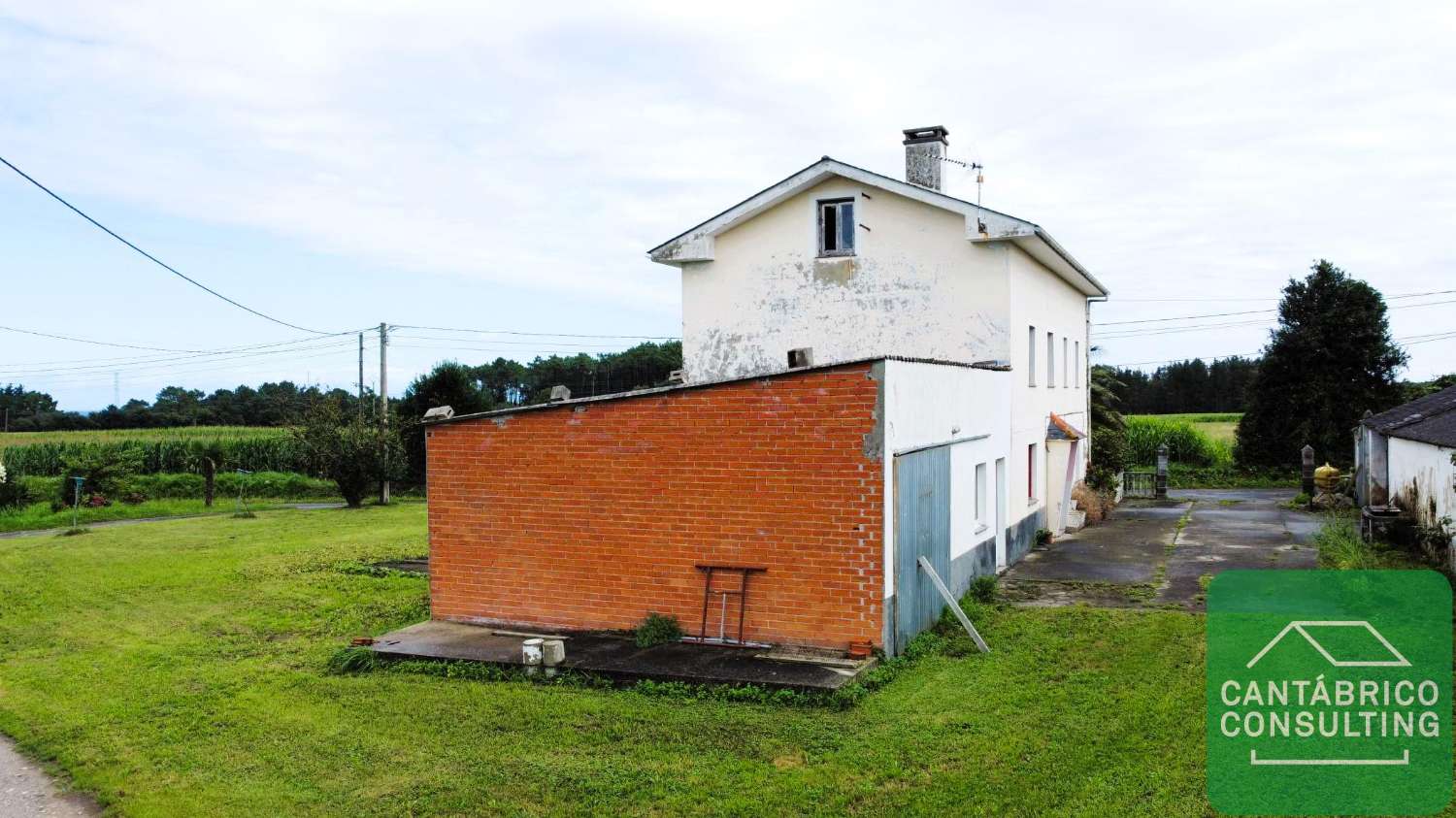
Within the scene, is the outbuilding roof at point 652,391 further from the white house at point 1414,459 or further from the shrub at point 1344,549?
the white house at point 1414,459

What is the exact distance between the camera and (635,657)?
968 cm

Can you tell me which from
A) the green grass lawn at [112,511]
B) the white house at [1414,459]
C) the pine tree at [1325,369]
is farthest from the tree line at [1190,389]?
the green grass lawn at [112,511]

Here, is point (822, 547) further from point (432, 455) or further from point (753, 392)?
point (432, 455)

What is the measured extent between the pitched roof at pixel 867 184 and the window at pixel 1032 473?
12.0 feet

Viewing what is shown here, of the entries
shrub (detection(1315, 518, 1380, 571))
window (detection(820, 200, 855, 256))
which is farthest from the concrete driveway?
window (detection(820, 200, 855, 256))

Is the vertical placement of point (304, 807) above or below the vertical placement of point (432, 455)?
below

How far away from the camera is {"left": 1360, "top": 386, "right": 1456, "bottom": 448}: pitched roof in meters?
14.2

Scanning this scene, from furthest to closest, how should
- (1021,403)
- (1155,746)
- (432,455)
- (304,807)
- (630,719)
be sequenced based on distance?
1. (1021,403)
2. (432,455)
3. (630,719)
4. (1155,746)
5. (304,807)

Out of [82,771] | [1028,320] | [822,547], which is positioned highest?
[1028,320]

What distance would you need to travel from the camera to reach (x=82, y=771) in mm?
7500

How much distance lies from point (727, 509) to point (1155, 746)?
464 cm

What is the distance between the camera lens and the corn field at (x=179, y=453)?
35938mm

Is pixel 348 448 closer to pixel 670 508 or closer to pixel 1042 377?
pixel 1042 377

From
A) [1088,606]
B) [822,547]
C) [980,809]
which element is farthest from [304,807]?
[1088,606]
